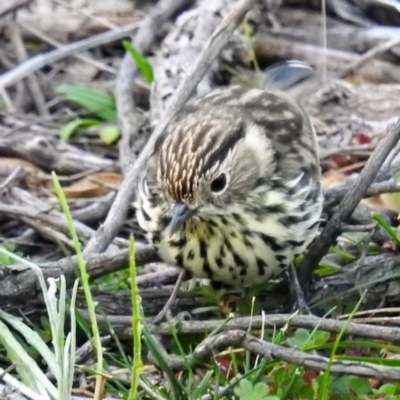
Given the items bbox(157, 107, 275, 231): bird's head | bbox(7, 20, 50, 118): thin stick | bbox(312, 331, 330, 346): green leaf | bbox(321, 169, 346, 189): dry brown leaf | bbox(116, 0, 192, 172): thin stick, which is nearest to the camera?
bbox(312, 331, 330, 346): green leaf

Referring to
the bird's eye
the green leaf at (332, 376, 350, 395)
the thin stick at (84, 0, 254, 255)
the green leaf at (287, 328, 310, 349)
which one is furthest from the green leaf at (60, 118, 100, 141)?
the green leaf at (332, 376, 350, 395)

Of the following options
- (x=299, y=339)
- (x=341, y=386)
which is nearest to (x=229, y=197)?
(x=299, y=339)

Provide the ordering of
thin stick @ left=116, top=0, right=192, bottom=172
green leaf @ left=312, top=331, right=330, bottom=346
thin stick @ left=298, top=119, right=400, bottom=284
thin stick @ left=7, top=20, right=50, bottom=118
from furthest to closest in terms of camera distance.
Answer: thin stick @ left=7, top=20, right=50, bottom=118 < thin stick @ left=116, top=0, right=192, bottom=172 < thin stick @ left=298, top=119, right=400, bottom=284 < green leaf @ left=312, top=331, right=330, bottom=346

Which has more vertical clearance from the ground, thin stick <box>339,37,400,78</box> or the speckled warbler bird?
the speckled warbler bird

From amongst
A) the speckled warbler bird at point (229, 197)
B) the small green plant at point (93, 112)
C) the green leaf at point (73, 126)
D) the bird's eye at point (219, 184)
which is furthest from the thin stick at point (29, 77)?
the bird's eye at point (219, 184)

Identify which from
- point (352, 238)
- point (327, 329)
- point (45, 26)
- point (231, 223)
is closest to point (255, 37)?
point (45, 26)

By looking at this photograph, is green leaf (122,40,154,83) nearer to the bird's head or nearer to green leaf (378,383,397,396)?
the bird's head

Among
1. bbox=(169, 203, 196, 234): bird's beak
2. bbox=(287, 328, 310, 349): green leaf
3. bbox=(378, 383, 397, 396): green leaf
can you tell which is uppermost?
bbox=(169, 203, 196, 234): bird's beak

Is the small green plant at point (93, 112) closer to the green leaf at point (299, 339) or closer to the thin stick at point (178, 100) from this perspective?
the thin stick at point (178, 100)

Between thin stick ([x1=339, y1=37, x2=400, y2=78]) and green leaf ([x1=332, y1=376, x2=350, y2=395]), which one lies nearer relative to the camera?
green leaf ([x1=332, y1=376, x2=350, y2=395])
